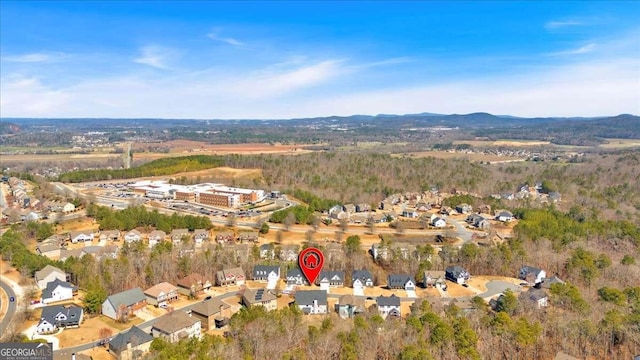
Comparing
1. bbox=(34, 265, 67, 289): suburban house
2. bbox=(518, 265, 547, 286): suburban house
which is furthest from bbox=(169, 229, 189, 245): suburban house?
bbox=(518, 265, 547, 286): suburban house

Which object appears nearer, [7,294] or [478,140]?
[7,294]

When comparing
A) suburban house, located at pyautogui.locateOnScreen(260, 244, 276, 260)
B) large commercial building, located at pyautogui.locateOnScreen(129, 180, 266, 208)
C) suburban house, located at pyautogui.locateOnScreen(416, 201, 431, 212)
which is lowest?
suburban house, located at pyautogui.locateOnScreen(416, 201, 431, 212)

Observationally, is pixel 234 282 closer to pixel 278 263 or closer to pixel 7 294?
pixel 278 263

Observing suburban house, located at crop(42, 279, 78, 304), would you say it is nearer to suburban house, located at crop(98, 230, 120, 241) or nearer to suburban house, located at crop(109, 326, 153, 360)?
suburban house, located at crop(109, 326, 153, 360)

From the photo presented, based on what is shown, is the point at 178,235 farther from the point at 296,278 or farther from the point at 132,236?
the point at 296,278

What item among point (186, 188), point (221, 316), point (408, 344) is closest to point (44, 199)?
point (186, 188)

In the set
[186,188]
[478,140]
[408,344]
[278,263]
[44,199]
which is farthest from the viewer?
[478,140]
